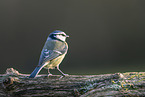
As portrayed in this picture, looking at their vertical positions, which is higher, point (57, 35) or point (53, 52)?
point (57, 35)

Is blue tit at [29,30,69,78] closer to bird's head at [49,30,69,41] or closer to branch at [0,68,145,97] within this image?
bird's head at [49,30,69,41]

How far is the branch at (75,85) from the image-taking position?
8.07 ft

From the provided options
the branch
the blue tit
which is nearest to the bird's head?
the blue tit

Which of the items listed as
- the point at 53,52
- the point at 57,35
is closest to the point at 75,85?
the point at 53,52

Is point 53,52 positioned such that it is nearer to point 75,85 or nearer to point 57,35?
point 57,35

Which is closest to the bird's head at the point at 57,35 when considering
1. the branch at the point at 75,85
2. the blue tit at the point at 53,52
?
the blue tit at the point at 53,52

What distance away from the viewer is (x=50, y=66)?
10.1 feet

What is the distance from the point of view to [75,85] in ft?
8.77

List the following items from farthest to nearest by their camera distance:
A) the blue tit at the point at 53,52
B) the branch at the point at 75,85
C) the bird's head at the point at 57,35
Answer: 1. the bird's head at the point at 57,35
2. the blue tit at the point at 53,52
3. the branch at the point at 75,85

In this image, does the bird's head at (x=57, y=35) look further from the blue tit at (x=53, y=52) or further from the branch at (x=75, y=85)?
the branch at (x=75, y=85)

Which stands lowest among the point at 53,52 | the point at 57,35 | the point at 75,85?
the point at 75,85

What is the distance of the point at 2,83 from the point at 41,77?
1.51 feet

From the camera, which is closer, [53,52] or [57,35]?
[53,52]

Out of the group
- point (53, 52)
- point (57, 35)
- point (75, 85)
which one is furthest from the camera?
point (57, 35)
